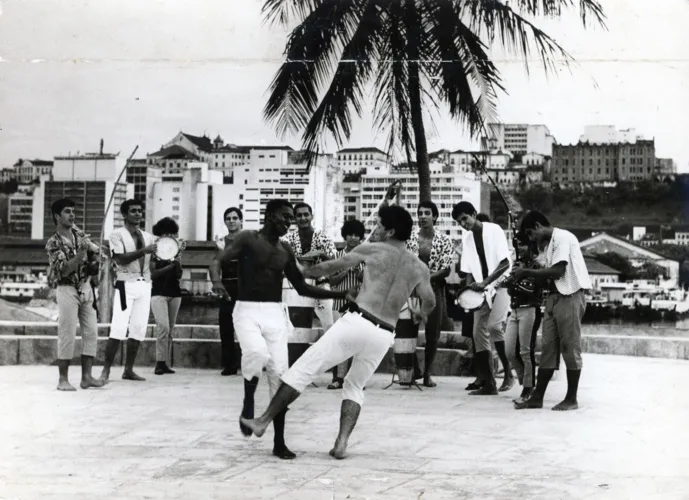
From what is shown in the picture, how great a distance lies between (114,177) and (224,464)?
5.38 meters

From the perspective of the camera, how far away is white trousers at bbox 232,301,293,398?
631cm

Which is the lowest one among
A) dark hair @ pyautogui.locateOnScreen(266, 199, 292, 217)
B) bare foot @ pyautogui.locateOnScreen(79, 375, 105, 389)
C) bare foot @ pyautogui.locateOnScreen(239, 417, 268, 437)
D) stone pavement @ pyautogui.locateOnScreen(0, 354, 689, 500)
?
stone pavement @ pyautogui.locateOnScreen(0, 354, 689, 500)

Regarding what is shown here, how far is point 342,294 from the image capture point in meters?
6.32

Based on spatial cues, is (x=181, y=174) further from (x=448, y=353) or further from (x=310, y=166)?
(x=448, y=353)

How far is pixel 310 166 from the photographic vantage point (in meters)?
10.3

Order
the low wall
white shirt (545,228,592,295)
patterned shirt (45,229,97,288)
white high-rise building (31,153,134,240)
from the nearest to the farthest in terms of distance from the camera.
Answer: white shirt (545,228,592,295)
patterned shirt (45,229,97,288)
white high-rise building (31,153,134,240)
the low wall

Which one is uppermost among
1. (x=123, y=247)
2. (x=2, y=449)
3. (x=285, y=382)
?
(x=123, y=247)

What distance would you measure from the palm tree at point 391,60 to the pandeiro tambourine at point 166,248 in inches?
61.9

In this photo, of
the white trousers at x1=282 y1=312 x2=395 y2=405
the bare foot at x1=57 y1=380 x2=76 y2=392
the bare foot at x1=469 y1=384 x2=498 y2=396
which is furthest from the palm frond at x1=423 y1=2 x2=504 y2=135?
the bare foot at x1=57 y1=380 x2=76 y2=392

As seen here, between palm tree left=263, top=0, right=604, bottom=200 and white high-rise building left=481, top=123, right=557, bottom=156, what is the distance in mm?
169

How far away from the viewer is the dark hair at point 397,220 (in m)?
6.24

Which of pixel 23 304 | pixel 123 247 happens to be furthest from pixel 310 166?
pixel 23 304

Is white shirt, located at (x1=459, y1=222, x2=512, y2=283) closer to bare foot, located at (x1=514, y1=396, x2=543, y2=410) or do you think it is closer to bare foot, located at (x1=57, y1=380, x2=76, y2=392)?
bare foot, located at (x1=514, y1=396, x2=543, y2=410)

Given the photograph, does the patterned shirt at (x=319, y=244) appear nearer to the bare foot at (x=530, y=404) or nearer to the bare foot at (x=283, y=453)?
the bare foot at (x=530, y=404)
